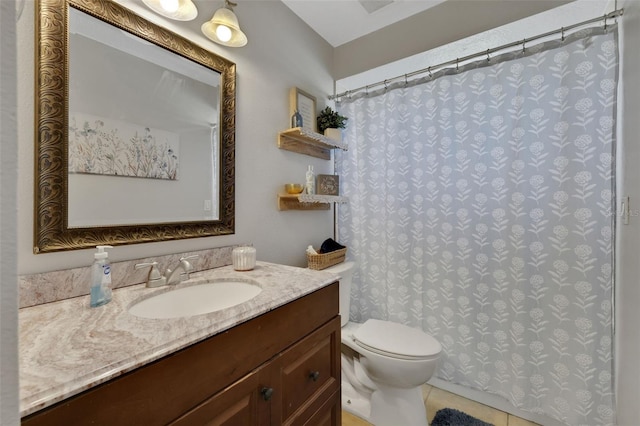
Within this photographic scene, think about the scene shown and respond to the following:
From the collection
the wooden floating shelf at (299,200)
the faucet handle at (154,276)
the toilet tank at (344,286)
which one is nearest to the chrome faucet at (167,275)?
the faucet handle at (154,276)

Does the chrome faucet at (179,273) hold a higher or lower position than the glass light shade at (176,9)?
lower

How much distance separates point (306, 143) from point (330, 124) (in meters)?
0.26

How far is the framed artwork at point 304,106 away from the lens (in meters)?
1.66

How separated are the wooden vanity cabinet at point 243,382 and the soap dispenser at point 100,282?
389 mm

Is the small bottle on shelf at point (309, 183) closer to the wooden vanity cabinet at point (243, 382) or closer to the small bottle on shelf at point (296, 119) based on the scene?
the small bottle on shelf at point (296, 119)

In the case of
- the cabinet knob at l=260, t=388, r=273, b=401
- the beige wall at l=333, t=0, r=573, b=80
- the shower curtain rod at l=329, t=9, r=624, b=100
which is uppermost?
the beige wall at l=333, t=0, r=573, b=80

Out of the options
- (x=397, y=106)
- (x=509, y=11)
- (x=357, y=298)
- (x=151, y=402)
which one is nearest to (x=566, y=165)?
(x=509, y=11)

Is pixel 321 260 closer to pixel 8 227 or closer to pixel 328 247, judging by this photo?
pixel 328 247

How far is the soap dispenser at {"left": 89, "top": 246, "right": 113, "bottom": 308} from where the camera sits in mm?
752

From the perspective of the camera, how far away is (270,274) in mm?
1093

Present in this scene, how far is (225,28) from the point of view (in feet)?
3.89

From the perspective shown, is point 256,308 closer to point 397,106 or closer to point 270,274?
point 270,274

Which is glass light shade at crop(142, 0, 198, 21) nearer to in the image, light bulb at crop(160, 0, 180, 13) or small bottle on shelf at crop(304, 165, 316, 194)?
light bulb at crop(160, 0, 180, 13)

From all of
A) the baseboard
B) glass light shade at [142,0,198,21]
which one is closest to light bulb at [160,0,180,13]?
glass light shade at [142,0,198,21]
